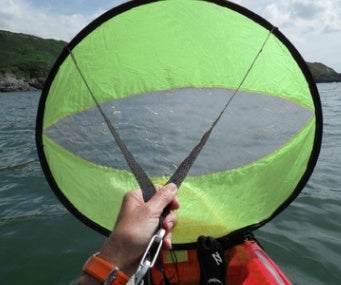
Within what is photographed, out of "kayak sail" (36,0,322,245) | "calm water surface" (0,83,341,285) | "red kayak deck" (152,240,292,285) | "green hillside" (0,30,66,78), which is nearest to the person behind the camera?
"red kayak deck" (152,240,292,285)

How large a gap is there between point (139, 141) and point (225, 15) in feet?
5.38

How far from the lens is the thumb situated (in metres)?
2.05

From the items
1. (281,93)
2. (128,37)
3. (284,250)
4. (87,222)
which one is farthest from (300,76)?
(284,250)

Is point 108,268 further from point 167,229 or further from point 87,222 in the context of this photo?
point 87,222

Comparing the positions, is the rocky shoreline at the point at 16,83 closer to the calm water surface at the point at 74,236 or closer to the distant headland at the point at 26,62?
the distant headland at the point at 26,62

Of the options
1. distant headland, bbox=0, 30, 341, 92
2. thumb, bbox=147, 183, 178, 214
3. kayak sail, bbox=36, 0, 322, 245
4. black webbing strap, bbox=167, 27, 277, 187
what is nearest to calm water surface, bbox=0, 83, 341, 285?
kayak sail, bbox=36, 0, 322, 245

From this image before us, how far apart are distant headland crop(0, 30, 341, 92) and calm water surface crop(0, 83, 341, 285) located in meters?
57.4

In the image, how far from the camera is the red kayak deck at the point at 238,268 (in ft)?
10.0

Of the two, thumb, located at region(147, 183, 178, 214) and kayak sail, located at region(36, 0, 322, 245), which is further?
kayak sail, located at region(36, 0, 322, 245)

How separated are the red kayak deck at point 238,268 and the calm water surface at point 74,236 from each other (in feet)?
7.05

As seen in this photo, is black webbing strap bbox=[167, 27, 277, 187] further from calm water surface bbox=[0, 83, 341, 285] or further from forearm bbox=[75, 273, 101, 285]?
calm water surface bbox=[0, 83, 341, 285]

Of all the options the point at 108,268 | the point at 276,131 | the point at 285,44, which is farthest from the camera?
the point at 276,131

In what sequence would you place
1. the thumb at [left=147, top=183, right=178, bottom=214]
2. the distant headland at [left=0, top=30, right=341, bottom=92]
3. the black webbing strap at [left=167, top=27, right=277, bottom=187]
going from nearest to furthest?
1. the thumb at [left=147, top=183, right=178, bottom=214]
2. the black webbing strap at [left=167, top=27, right=277, bottom=187]
3. the distant headland at [left=0, top=30, right=341, bottom=92]

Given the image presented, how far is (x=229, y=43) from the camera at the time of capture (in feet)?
12.3
